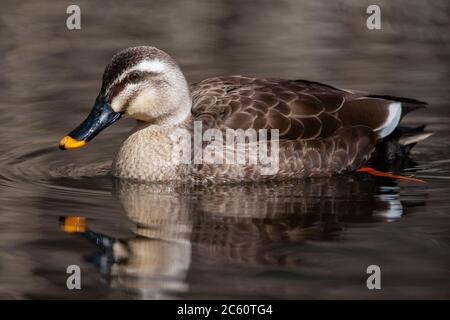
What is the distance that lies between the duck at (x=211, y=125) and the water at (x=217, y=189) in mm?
209

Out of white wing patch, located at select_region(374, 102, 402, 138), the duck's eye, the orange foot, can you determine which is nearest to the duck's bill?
the duck's eye

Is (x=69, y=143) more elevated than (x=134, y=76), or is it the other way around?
(x=134, y=76)

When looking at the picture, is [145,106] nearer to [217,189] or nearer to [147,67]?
[147,67]

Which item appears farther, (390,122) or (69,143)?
(390,122)

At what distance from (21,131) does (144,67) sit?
2.83 m

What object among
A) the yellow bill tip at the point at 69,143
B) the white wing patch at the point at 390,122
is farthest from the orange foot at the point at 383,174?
the yellow bill tip at the point at 69,143

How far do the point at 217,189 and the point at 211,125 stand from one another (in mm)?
638

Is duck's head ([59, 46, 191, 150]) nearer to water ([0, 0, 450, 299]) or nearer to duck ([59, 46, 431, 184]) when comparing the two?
duck ([59, 46, 431, 184])

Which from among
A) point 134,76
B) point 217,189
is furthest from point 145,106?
point 217,189

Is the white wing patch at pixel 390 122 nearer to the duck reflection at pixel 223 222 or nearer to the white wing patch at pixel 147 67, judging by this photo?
the duck reflection at pixel 223 222

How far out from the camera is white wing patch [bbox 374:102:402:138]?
488 inches

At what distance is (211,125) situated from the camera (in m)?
11.5

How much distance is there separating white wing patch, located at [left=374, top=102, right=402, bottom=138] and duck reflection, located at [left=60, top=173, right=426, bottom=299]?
61 cm

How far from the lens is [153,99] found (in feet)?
38.1
